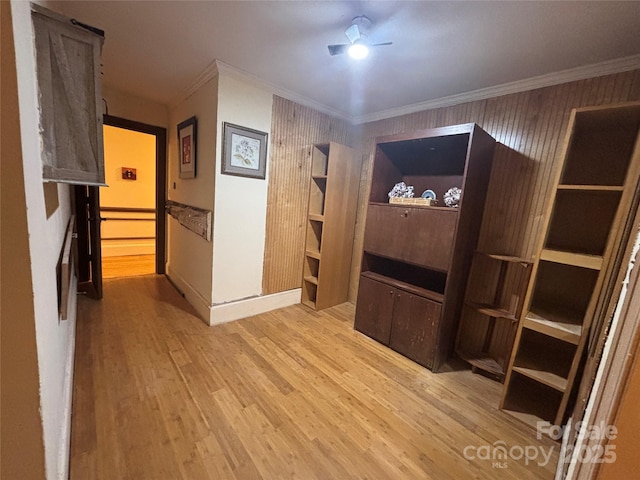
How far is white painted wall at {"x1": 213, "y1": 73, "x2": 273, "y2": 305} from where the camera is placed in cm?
229

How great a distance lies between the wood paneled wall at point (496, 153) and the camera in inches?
73.7

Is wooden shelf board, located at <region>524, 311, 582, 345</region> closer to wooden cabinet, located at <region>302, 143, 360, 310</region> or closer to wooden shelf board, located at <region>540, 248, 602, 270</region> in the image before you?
wooden shelf board, located at <region>540, 248, 602, 270</region>

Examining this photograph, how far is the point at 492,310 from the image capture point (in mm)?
1994

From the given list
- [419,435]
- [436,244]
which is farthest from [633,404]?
[436,244]

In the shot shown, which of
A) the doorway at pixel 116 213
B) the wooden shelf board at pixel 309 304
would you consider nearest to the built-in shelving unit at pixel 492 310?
the wooden shelf board at pixel 309 304

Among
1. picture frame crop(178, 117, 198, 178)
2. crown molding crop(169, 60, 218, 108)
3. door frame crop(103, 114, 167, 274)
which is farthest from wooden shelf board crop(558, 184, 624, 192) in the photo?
door frame crop(103, 114, 167, 274)

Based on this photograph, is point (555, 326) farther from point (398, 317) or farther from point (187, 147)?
point (187, 147)

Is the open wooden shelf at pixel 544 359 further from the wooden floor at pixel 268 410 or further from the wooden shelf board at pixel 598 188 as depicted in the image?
the wooden shelf board at pixel 598 188

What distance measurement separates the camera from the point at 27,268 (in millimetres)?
594

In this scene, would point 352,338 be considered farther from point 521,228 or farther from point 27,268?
point 27,268

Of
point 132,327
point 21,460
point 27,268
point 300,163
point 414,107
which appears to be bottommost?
point 132,327

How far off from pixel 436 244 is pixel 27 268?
2130 mm

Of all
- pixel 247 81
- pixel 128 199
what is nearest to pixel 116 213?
pixel 128 199

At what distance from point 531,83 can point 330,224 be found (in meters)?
2.04
